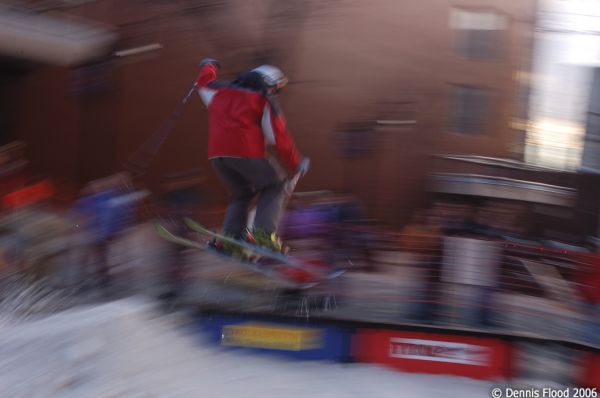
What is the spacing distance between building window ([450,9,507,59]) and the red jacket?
8.09m

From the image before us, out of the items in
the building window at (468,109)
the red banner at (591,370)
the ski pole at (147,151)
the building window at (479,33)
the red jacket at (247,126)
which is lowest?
the red banner at (591,370)

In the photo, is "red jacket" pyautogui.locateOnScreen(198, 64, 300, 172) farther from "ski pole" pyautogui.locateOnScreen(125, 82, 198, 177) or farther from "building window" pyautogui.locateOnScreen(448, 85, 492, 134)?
"building window" pyautogui.locateOnScreen(448, 85, 492, 134)

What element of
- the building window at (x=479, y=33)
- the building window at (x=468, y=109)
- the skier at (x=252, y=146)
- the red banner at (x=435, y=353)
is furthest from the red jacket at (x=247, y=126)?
the building window at (x=479, y=33)

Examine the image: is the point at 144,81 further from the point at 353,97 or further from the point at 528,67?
the point at 528,67

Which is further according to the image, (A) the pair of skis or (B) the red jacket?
(B) the red jacket

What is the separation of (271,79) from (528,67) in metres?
8.93

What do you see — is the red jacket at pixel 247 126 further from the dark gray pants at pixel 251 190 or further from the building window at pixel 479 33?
the building window at pixel 479 33

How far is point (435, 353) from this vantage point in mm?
3893

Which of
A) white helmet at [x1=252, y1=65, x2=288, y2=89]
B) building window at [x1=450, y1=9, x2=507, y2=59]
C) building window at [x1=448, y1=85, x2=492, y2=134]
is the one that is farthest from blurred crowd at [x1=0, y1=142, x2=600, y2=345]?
building window at [x1=450, y1=9, x2=507, y2=59]

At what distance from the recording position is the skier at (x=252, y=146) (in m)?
4.11

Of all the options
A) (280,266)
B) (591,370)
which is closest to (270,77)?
(280,266)

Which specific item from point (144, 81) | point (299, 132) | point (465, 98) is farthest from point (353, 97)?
point (144, 81)

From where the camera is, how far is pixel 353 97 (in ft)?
33.1

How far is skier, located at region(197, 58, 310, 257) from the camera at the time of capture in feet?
13.5
